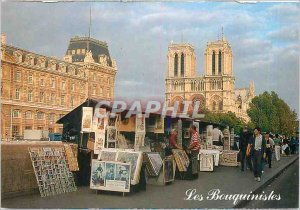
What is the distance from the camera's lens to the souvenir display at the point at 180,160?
32.0ft

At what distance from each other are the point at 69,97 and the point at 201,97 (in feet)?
6.84

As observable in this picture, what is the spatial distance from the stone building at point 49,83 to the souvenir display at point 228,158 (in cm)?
383

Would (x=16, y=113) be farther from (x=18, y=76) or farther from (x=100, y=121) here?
(x=100, y=121)

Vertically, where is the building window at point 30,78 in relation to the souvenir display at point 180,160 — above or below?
above

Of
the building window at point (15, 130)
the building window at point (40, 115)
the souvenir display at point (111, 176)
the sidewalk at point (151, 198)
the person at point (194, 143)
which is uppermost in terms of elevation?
the building window at point (40, 115)

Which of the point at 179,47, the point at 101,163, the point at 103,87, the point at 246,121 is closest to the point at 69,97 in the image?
the point at 103,87

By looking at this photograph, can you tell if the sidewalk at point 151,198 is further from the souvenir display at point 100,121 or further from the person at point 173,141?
the souvenir display at point 100,121

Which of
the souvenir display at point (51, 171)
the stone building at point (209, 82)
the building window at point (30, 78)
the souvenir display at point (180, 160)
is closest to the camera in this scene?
the souvenir display at point (51, 171)

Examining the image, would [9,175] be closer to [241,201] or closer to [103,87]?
[103,87]

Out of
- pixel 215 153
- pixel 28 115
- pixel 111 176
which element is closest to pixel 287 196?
pixel 111 176

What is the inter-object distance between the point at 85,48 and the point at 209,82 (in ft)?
6.98

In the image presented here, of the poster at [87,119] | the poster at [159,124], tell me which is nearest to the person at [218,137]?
the poster at [159,124]

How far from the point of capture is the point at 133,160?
28.0ft

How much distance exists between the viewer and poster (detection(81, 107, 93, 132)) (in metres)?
8.83
